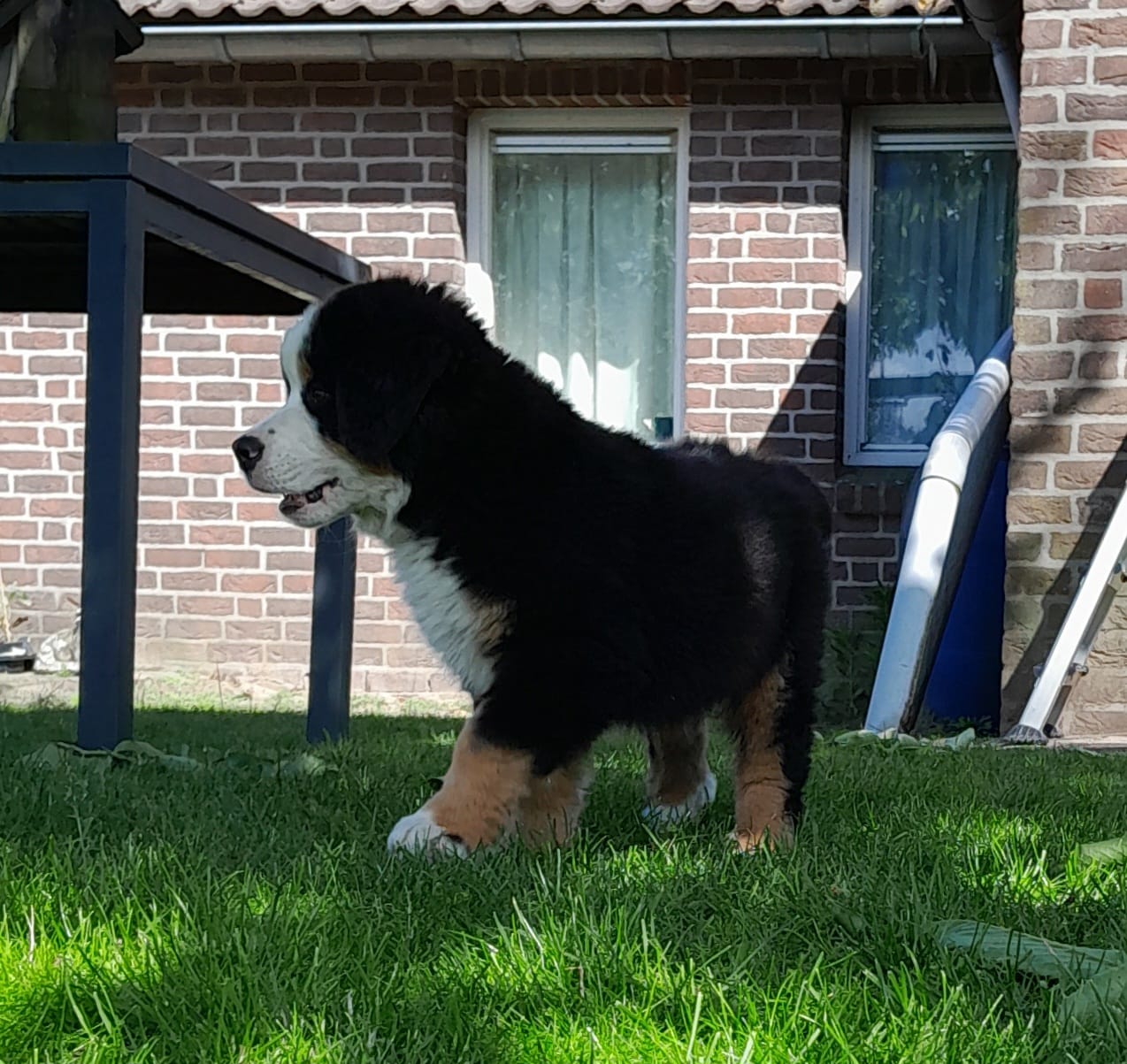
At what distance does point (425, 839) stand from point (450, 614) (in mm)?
468

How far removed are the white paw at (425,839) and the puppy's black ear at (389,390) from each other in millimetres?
744

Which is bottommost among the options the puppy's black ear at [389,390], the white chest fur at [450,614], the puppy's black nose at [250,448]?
the white chest fur at [450,614]

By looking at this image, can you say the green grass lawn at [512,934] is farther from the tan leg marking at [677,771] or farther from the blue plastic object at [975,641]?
the blue plastic object at [975,641]

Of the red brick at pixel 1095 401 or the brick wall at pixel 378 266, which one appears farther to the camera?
the brick wall at pixel 378 266

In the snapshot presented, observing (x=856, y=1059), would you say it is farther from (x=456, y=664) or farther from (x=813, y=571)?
(x=813, y=571)

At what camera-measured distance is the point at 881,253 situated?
9.15 metres


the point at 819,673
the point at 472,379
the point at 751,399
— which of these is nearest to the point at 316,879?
the point at 472,379

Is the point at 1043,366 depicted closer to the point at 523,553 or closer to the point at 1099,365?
the point at 1099,365

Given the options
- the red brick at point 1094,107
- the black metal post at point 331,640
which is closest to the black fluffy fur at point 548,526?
the black metal post at point 331,640

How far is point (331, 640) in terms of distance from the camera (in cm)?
538

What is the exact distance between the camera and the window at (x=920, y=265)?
8.95 metres

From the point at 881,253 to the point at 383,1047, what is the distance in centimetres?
777

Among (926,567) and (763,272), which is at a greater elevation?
(763,272)

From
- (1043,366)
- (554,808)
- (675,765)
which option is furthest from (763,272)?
(554,808)
